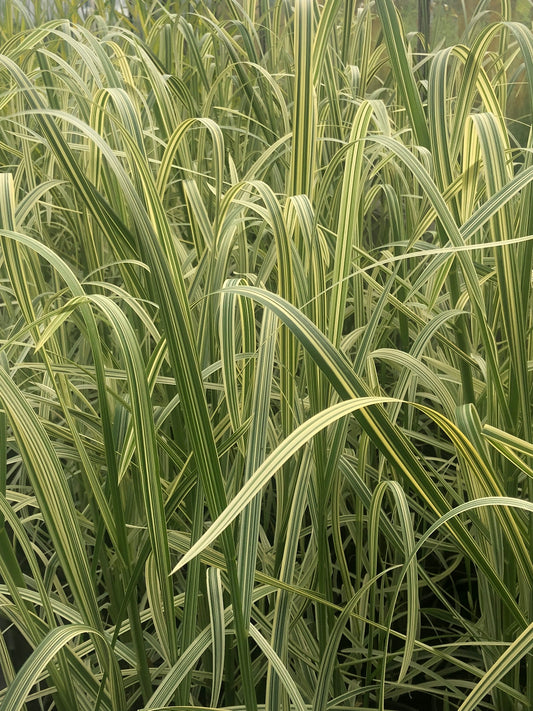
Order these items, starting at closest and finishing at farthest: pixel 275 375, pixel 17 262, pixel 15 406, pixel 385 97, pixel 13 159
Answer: pixel 15 406 < pixel 17 262 < pixel 275 375 < pixel 13 159 < pixel 385 97

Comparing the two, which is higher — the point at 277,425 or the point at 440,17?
the point at 440,17

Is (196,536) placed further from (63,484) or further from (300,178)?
(300,178)

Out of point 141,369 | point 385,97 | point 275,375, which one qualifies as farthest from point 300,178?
point 385,97

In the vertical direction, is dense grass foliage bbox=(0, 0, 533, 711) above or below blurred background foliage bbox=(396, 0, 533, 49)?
below

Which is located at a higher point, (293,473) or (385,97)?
(385,97)

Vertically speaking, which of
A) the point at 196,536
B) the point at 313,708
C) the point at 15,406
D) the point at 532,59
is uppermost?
the point at 532,59

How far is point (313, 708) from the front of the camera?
0.47m

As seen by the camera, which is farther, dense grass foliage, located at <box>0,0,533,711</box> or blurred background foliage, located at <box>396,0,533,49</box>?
blurred background foliage, located at <box>396,0,533,49</box>

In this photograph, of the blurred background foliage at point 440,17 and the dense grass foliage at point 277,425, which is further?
the blurred background foliage at point 440,17

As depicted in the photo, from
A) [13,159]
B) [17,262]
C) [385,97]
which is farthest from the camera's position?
[385,97]

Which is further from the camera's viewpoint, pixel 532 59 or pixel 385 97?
pixel 385 97

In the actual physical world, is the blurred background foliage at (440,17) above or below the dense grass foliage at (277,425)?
above

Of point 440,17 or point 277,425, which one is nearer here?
point 277,425

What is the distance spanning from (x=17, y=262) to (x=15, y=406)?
148mm
